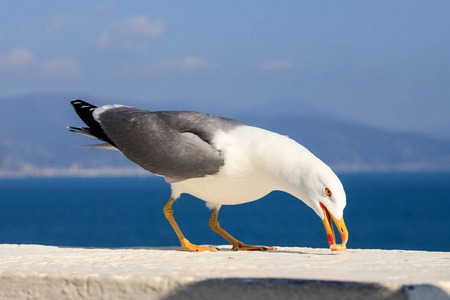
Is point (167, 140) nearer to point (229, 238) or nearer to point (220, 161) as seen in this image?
point (220, 161)

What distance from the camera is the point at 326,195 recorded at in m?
6.32

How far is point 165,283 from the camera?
4.73 meters

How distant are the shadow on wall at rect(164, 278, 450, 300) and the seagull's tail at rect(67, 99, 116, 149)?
3218 millimetres

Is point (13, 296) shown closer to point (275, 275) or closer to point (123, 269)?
point (123, 269)

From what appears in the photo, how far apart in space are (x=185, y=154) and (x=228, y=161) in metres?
0.46

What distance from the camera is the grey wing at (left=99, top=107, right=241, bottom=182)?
22.5 feet

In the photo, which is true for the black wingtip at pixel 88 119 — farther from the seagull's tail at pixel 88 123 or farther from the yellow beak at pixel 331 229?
the yellow beak at pixel 331 229

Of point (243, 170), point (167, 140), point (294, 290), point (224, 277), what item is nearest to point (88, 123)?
point (167, 140)

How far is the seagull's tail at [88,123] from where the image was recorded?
24.7 feet

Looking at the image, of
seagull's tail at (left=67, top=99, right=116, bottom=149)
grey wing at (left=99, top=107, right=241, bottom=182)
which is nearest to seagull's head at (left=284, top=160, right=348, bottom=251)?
grey wing at (left=99, top=107, right=241, bottom=182)

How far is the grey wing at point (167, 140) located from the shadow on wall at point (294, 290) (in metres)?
2.32

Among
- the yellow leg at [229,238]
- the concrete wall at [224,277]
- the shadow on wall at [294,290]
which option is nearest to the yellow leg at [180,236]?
the yellow leg at [229,238]

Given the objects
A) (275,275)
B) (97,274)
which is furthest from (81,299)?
(275,275)

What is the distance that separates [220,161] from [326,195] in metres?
1.19
